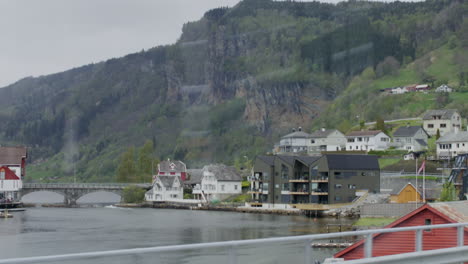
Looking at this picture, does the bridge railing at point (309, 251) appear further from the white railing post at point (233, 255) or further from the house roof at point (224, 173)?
the house roof at point (224, 173)

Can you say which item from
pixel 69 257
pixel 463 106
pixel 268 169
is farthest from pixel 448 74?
pixel 69 257

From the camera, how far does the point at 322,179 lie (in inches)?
3260

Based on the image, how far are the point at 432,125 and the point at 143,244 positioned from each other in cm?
7902

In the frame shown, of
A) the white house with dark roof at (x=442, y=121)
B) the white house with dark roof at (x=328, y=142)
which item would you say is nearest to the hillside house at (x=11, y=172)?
the white house with dark roof at (x=328, y=142)

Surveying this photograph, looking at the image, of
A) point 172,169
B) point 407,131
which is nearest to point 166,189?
point 172,169

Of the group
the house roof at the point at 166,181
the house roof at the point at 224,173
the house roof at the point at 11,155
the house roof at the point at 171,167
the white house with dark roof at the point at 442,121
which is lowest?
the house roof at the point at 166,181

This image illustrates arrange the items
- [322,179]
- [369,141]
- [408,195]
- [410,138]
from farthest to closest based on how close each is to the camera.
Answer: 1. [369,141]
2. [410,138]
3. [322,179]
4. [408,195]

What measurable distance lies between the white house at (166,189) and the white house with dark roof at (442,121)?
138ft

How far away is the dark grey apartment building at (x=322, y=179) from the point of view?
8219 centimetres

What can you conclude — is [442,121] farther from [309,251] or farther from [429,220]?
[309,251]

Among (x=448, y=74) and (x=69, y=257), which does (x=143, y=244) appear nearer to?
(x=69, y=257)

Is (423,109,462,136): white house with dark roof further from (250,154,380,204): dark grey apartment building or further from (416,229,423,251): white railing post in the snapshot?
(416,229,423,251): white railing post

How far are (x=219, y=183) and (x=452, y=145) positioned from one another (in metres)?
34.1

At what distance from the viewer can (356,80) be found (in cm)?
19825
